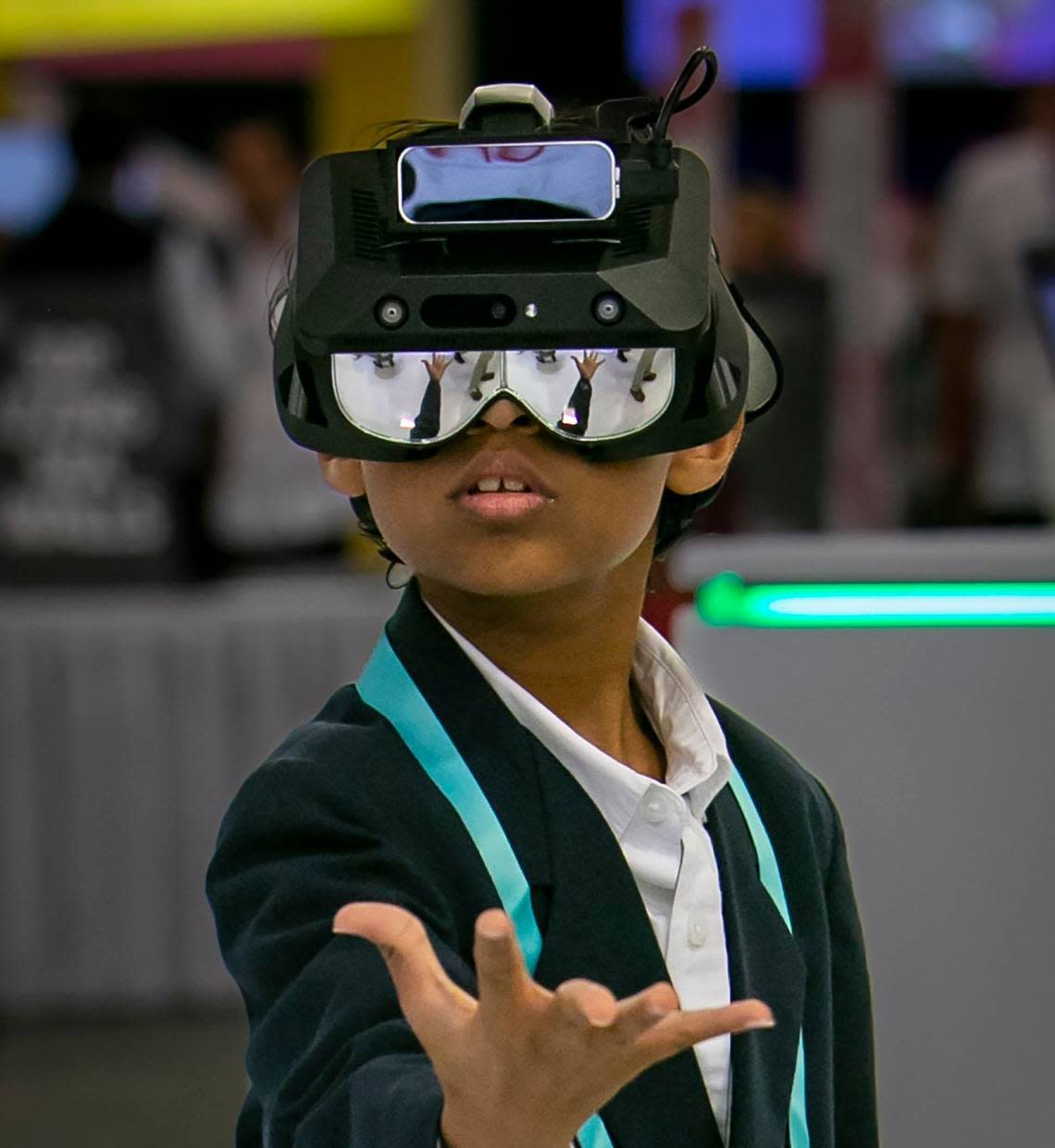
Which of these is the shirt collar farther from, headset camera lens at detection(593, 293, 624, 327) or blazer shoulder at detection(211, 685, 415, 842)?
headset camera lens at detection(593, 293, 624, 327)

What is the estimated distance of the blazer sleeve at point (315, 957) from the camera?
81cm

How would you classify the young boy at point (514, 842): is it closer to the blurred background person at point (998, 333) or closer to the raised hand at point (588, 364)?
the raised hand at point (588, 364)

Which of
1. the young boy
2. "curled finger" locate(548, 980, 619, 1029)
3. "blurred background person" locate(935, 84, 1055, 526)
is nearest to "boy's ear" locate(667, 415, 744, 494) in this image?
the young boy

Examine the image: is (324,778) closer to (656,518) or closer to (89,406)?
(656,518)

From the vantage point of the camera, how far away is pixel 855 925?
1052 mm

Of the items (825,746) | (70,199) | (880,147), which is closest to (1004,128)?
(880,147)

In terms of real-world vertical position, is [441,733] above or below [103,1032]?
above

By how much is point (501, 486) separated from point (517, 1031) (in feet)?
0.79

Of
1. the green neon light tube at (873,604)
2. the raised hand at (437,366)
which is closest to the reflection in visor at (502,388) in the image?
the raised hand at (437,366)

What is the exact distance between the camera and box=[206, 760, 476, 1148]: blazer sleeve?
0.81m

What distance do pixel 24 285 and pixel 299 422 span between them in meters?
2.81

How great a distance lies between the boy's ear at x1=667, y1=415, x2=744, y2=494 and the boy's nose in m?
0.13

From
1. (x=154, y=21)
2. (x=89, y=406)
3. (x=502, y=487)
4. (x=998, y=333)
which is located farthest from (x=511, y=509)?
(x=154, y=21)

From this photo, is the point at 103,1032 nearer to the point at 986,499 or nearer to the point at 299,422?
the point at 986,499
